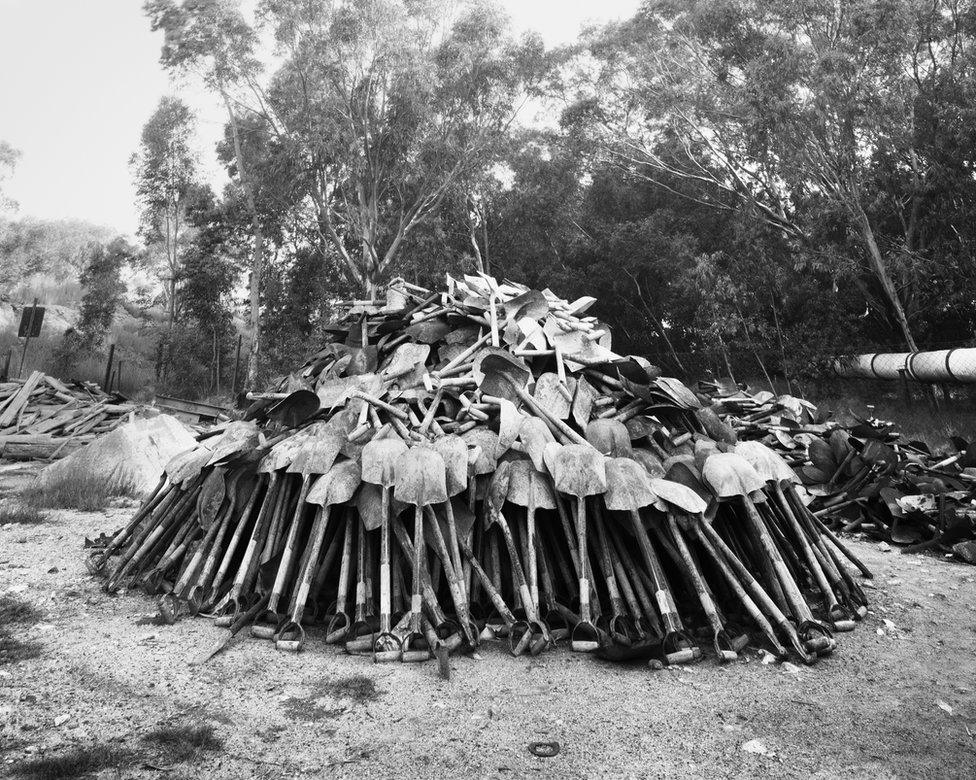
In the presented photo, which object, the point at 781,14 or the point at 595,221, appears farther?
the point at 595,221

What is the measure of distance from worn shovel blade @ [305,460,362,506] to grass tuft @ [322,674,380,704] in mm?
939

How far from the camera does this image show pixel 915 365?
12.2m

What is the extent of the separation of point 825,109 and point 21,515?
1368cm

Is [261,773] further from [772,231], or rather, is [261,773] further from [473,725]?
[772,231]

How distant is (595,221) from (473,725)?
18638 mm

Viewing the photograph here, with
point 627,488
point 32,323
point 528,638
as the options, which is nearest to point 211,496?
point 528,638

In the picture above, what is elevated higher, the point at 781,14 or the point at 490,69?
the point at 490,69

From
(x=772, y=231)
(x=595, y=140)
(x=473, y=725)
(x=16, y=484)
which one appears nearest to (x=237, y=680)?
(x=473, y=725)

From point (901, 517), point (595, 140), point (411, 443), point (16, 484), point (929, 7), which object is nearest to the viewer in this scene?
point (411, 443)

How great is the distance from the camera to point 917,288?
509 inches

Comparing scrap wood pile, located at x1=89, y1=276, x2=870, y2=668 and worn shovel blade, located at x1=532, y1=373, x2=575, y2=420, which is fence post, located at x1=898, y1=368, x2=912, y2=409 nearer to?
scrap wood pile, located at x1=89, y1=276, x2=870, y2=668

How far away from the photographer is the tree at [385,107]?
19750 mm

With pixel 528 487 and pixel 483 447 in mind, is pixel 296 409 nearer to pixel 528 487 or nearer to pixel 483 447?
pixel 483 447

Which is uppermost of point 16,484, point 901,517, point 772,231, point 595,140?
point 595,140
